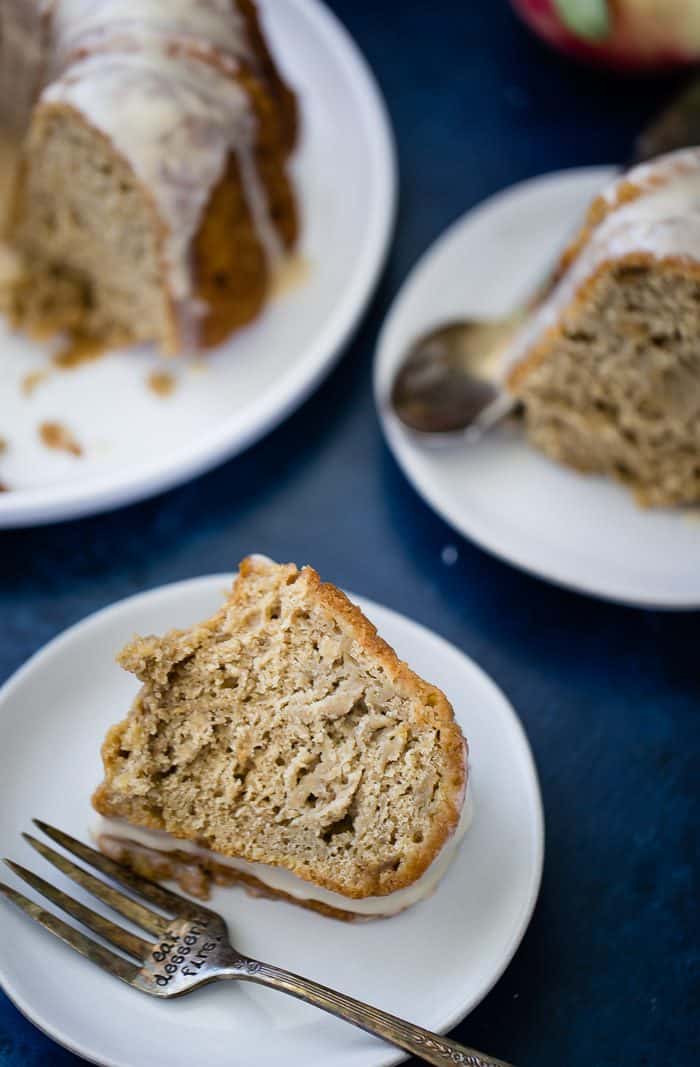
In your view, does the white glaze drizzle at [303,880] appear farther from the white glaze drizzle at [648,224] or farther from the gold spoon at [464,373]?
the white glaze drizzle at [648,224]

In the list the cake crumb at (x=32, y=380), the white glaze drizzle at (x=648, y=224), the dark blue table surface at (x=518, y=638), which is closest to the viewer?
the dark blue table surface at (x=518, y=638)

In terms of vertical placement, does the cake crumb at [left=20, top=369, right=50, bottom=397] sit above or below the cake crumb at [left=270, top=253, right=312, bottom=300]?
below

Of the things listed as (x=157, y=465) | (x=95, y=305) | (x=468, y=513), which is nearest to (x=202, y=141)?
(x=95, y=305)

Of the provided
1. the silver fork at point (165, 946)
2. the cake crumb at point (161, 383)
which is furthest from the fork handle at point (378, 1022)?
the cake crumb at point (161, 383)

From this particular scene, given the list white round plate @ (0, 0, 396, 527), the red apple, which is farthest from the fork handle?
the red apple

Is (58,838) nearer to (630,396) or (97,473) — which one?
(97,473)

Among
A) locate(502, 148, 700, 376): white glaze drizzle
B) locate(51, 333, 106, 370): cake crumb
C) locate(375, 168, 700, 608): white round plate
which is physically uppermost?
locate(502, 148, 700, 376): white glaze drizzle

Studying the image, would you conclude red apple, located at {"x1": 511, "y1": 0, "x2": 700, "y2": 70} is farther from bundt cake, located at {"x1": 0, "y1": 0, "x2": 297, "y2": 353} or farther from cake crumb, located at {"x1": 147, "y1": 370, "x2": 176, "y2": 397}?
cake crumb, located at {"x1": 147, "y1": 370, "x2": 176, "y2": 397}
